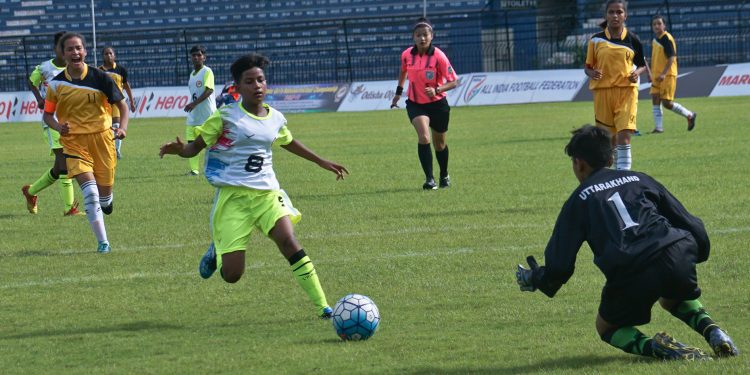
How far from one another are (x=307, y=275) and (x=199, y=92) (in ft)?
38.5

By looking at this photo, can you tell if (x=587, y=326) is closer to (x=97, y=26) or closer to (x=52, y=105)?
Answer: (x=52, y=105)

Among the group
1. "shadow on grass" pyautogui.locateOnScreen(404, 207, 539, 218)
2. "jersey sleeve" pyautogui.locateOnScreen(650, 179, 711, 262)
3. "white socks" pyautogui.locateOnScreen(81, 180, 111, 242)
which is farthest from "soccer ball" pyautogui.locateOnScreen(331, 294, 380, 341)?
"shadow on grass" pyautogui.locateOnScreen(404, 207, 539, 218)

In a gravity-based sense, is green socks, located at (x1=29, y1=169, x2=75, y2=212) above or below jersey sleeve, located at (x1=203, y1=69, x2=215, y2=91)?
below

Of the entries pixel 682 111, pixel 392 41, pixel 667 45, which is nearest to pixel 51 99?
pixel 682 111

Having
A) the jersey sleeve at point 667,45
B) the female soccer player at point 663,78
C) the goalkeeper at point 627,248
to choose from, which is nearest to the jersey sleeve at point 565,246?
the goalkeeper at point 627,248

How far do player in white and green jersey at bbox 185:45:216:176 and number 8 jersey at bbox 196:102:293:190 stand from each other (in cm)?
1047

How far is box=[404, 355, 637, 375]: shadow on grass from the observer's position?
5703 millimetres

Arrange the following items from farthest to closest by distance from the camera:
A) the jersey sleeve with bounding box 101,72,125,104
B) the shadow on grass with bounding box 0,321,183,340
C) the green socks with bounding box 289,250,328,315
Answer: the jersey sleeve with bounding box 101,72,125,104 < the green socks with bounding box 289,250,328,315 < the shadow on grass with bounding box 0,321,183,340

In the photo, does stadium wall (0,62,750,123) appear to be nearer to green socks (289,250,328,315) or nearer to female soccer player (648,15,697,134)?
female soccer player (648,15,697,134)

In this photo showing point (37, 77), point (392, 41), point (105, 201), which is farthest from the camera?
point (392, 41)

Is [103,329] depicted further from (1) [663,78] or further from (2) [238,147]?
(1) [663,78]

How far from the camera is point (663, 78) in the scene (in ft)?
67.9

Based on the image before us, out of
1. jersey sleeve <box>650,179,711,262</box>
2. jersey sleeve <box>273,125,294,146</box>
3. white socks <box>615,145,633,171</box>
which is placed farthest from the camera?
white socks <box>615,145,633,171</box>

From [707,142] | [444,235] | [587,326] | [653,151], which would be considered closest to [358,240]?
[444,235]
